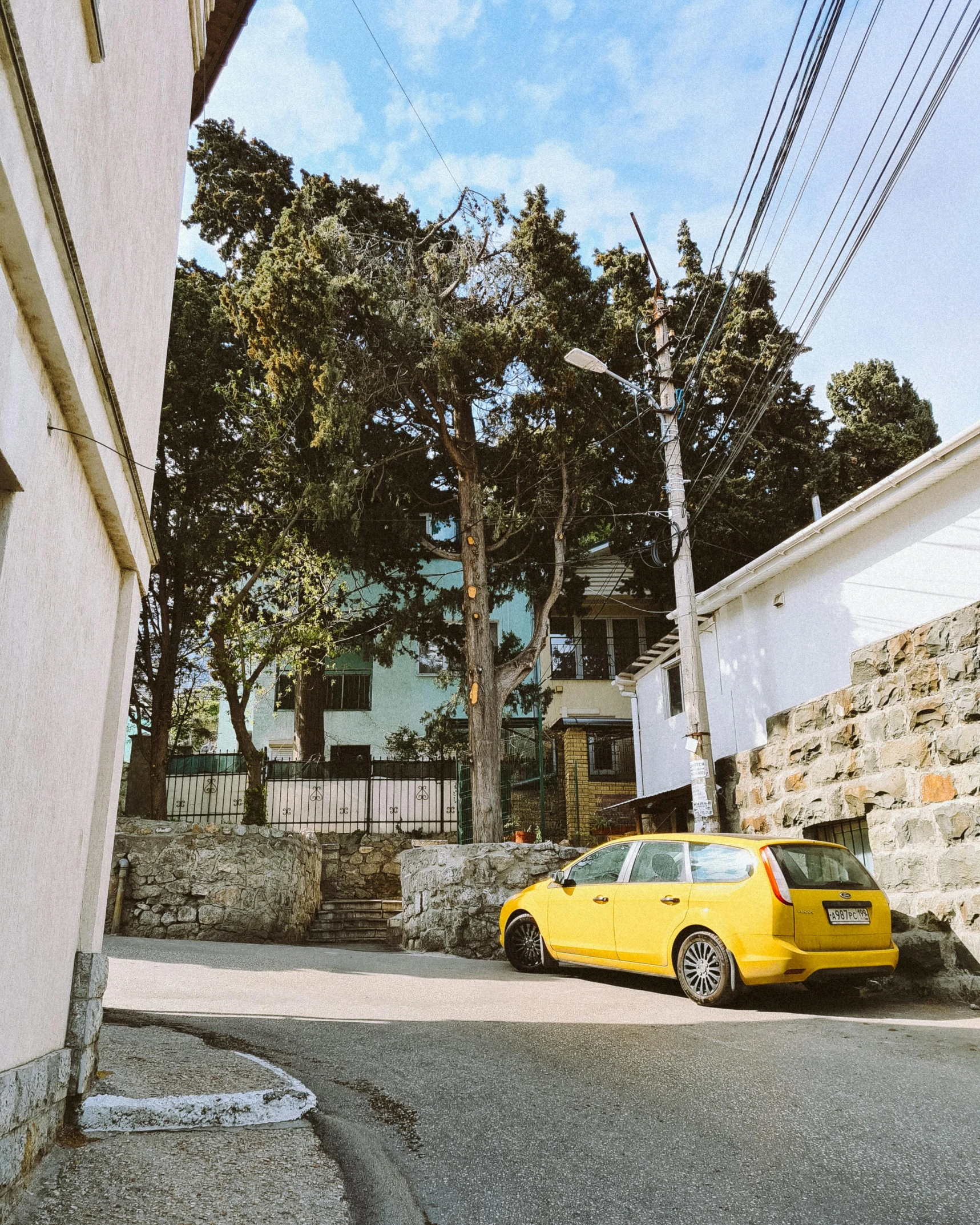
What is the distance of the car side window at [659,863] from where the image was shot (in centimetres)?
857

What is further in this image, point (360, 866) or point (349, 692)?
point (349, 692)

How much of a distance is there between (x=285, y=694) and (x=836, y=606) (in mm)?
16482

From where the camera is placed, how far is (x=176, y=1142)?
4.01m

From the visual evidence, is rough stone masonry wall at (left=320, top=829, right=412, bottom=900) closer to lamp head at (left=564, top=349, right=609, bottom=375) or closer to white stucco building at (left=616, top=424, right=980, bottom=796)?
white stucco building at (left=616, top=424, right=980, bottom=796)

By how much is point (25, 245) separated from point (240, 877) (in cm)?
1197

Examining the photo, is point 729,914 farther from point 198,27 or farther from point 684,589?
point 198,27

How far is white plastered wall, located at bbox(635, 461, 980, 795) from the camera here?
991cm

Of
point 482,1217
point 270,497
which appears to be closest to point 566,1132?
point 482,1217

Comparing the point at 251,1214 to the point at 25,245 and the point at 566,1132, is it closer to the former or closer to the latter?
the point at 566,1132

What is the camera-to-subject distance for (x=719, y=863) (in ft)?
27.0

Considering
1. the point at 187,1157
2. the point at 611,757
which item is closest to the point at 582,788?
the point at 611,757

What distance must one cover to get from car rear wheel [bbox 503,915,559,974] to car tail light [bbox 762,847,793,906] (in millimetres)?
3087

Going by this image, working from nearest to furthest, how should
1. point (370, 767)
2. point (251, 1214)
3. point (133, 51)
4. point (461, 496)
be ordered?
point (251, 1214), point (133, 51), point (461, 496), point (370, 767)

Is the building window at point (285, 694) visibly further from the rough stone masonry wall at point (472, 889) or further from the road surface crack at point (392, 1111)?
the road surface crack at point (392, 1111)
